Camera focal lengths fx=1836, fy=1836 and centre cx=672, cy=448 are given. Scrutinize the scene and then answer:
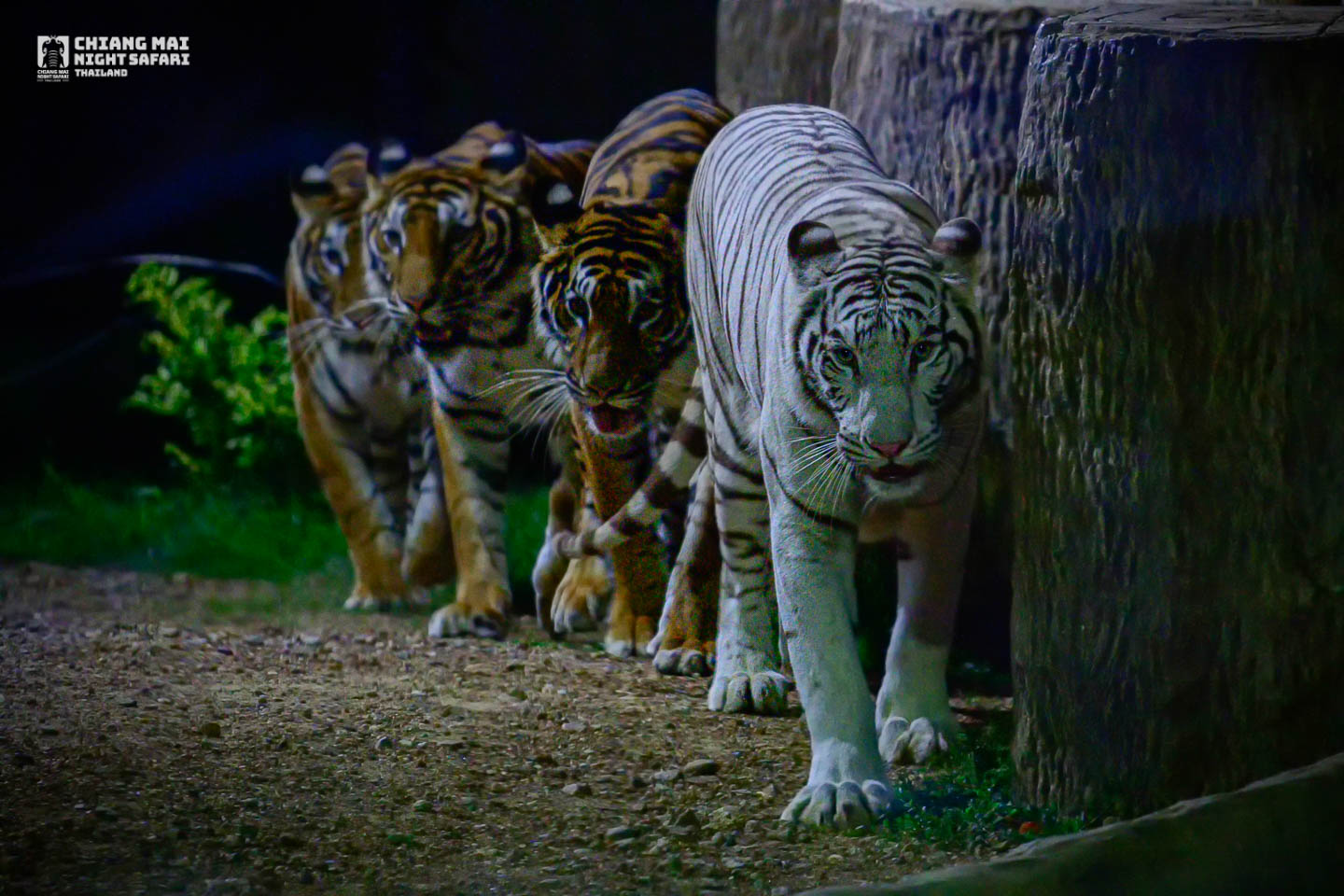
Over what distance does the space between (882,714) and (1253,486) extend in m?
1.12

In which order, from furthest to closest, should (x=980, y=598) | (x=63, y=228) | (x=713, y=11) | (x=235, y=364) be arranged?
(x=63, y=228) → (x=235, y=364) → (x=713, y=11) → (x=980, y=598)

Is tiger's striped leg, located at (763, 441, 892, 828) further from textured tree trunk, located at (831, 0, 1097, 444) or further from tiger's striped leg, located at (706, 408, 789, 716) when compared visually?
textured tree trunk, located at (831, 0, 1097, 444)

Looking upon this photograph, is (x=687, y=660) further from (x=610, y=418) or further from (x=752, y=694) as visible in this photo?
(x=610, y=418)

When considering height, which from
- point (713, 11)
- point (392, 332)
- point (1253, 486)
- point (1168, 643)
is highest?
point (713, 11)

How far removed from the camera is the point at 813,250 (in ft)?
11.3

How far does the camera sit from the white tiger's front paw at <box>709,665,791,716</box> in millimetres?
4219

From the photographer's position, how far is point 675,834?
10.8ft

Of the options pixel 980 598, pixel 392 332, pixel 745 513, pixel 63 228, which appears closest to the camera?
pixel 745 513

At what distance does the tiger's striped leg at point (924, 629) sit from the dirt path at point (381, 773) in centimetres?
23

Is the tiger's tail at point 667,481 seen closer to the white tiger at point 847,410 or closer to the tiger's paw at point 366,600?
the white tiger at point 847,410

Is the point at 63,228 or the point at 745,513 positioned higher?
the point at 63,228

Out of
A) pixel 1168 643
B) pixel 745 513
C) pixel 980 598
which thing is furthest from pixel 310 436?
pixel 1168 643

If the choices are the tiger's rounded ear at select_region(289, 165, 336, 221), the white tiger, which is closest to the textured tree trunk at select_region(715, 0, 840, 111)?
the white tiger

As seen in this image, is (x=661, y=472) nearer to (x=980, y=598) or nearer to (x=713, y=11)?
(x=980, y=598)
